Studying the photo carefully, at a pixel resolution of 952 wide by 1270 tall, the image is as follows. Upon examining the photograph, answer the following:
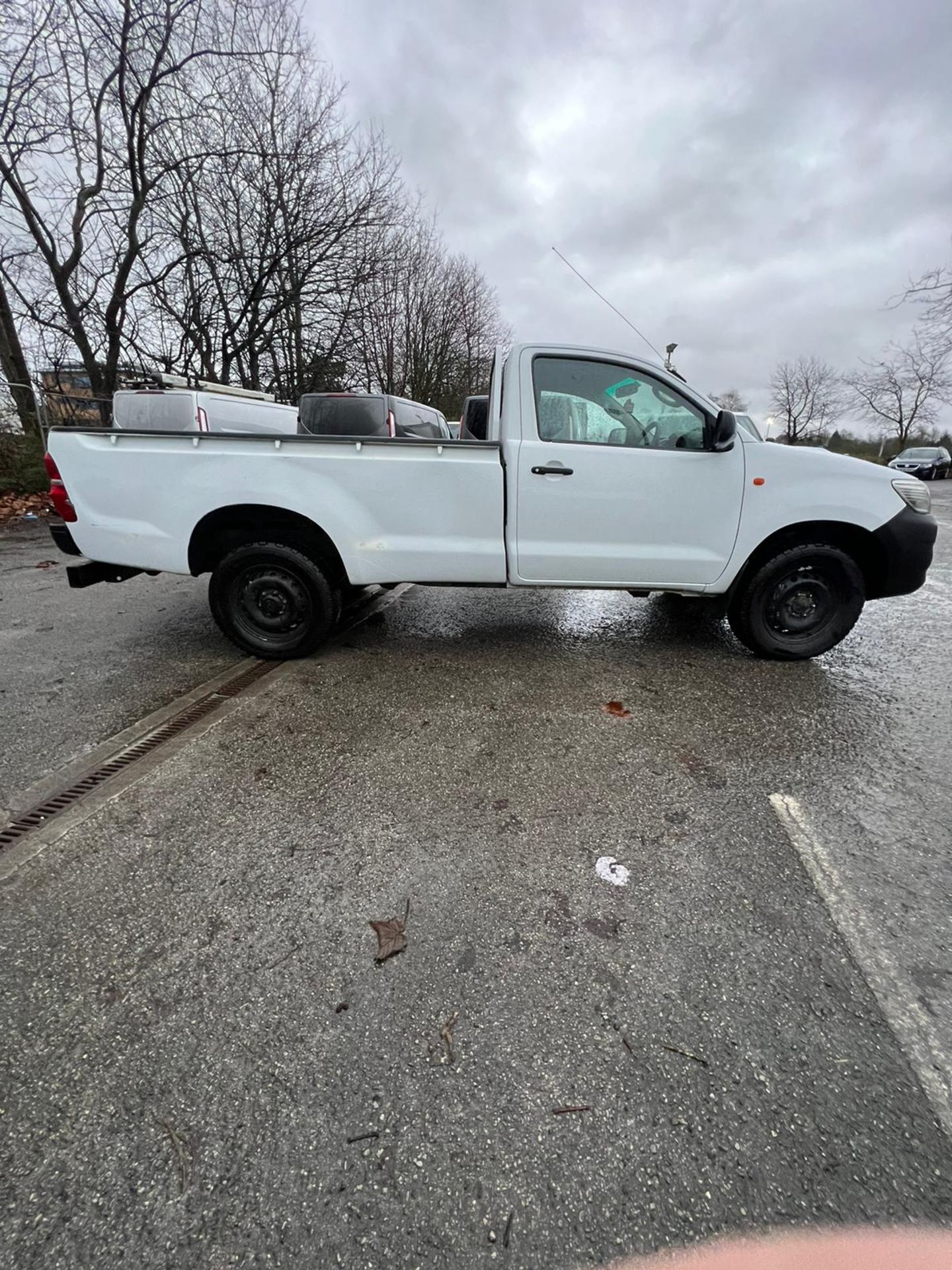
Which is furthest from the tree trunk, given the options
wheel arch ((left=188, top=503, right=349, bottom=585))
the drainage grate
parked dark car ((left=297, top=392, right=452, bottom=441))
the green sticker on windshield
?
the green sticker on windshield

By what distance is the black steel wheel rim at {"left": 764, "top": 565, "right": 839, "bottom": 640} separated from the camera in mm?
3965

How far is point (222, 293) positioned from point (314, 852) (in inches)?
715

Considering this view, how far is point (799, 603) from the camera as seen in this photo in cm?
406

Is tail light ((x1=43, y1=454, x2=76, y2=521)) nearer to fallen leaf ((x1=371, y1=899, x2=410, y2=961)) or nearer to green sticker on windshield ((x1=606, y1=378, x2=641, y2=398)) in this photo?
fallen leaf ((x1=371, y1=899, x2=410, y2=961))

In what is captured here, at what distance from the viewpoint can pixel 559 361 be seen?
12.3 feet

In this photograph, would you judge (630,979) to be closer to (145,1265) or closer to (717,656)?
(145,1265)

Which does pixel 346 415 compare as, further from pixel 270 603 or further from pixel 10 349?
pixel 10 349

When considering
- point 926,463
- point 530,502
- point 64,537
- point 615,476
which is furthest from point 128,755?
point 926,463

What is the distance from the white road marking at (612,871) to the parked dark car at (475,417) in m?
4.06

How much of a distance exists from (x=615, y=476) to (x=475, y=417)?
2.31 metres

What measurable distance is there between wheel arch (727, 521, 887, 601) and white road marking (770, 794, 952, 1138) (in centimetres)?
212

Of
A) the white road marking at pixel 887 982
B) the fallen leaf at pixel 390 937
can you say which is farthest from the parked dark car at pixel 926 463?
the fallen leaf at pixel 390 937

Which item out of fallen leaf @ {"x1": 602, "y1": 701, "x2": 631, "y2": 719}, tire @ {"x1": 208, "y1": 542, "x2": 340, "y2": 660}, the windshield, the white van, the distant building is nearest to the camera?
fallen leaf @ {"x1": 602, "y1": 701, "x2": 631, "y2": 719}

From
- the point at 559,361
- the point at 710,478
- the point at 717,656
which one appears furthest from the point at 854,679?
the point at 559,361
